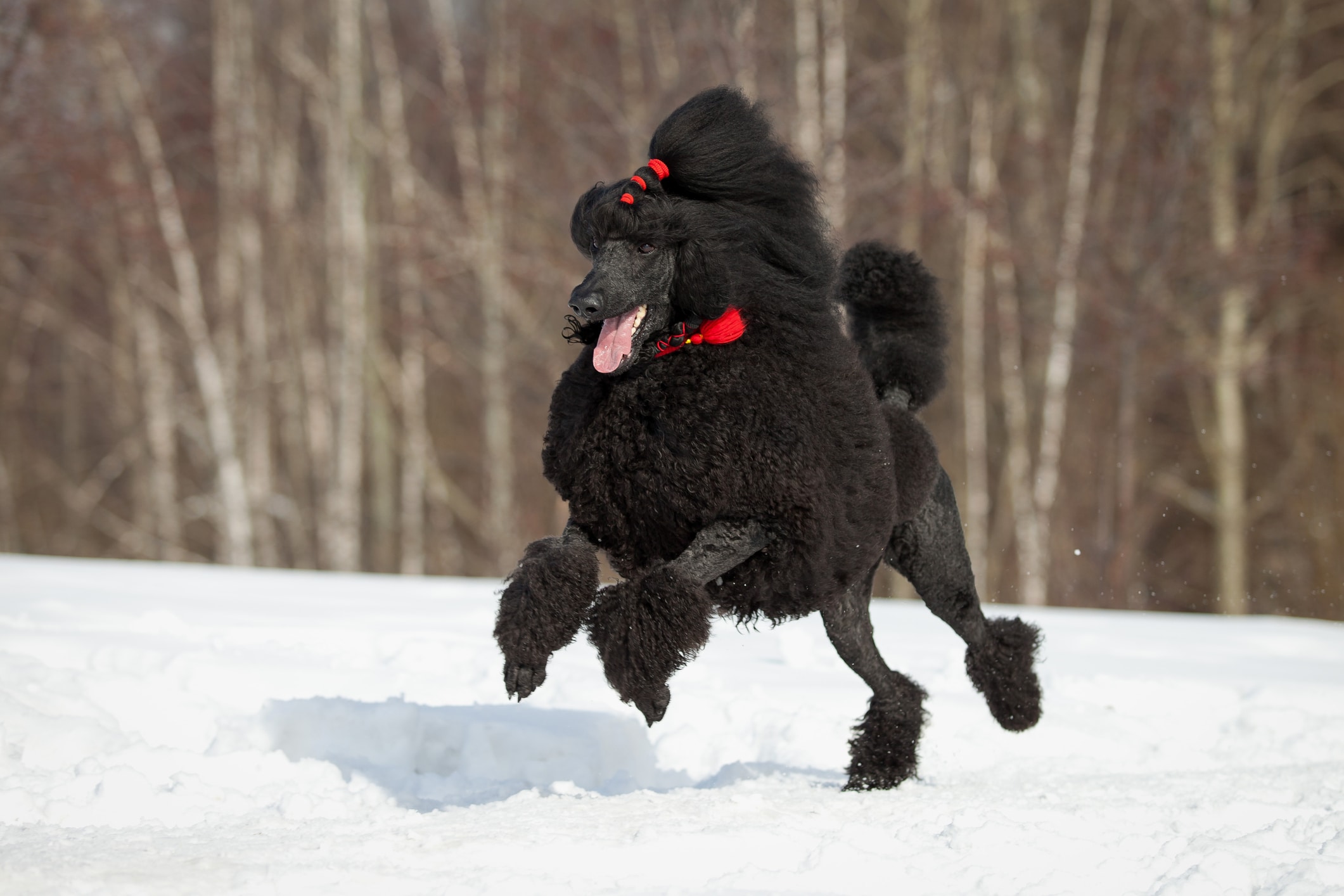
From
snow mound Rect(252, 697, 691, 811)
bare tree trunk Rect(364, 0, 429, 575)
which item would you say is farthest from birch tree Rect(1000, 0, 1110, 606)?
snow mound Rect(252, 697, 691, 811)

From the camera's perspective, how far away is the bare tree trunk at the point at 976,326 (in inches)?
527

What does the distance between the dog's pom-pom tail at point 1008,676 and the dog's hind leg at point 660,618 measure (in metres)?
1.52

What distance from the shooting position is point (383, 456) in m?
15.5

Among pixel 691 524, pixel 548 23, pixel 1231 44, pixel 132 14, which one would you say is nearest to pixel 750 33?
pixel 548 23

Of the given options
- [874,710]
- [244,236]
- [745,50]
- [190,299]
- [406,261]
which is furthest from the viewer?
[244,236]

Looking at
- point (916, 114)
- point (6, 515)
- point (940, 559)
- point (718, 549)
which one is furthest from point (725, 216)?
point (6, 515)

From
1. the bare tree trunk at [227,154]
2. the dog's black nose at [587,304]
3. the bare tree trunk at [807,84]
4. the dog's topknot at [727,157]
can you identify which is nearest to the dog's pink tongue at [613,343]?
the dog's black nose at [587,304]

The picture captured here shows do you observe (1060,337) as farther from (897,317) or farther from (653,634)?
(653,634)

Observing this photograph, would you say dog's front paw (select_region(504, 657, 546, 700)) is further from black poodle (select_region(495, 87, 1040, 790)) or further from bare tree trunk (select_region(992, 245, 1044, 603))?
bare tree trunk (select_region(992, 245, 1044, 603))

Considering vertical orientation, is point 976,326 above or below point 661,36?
below

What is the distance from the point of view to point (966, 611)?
173 inches

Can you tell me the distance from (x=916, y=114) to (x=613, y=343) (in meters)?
10.5

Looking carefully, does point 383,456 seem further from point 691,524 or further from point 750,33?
point 691,524

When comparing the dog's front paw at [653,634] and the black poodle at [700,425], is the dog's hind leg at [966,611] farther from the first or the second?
the dog's front paw at [653,634]
